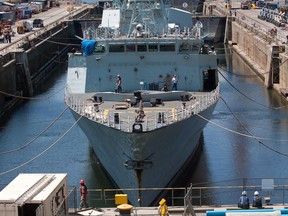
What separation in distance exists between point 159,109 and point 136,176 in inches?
170

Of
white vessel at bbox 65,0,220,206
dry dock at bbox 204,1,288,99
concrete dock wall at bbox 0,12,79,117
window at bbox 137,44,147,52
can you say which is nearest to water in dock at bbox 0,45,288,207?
white vessel at bbox 65,0,220,206

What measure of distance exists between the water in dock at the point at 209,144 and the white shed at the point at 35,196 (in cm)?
1115

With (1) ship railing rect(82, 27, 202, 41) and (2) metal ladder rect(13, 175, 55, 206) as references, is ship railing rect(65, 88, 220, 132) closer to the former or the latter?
(1) ship railing rect(82, 27, 202, 41)

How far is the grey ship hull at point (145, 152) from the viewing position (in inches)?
1131

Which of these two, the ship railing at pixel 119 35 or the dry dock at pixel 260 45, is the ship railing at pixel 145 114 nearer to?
the ship railing at pixel 119 35

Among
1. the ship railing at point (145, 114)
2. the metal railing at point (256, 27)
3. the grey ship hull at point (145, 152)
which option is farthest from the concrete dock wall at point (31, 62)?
the metal railing at point (256, 27)

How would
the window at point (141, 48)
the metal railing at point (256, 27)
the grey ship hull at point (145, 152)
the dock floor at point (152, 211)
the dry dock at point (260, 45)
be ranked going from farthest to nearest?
1. the metal railing at point (256, 27)
2. the dry dock at point (260, 45)
3. the window at point (141, 48)
4. the grey ship hull at point (145, 152)
5. the dock floor at point (152, 211)

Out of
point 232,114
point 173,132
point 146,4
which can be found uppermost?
point 146,4

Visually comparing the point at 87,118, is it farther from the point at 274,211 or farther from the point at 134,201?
the point at 274,211

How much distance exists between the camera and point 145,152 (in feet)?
94.5

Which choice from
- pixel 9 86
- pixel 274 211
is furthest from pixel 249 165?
pixel 9 86

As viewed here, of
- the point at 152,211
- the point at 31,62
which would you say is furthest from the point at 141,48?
the point at 31,62

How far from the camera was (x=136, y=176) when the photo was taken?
28891 mm

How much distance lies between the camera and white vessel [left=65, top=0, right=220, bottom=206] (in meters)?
29.2
